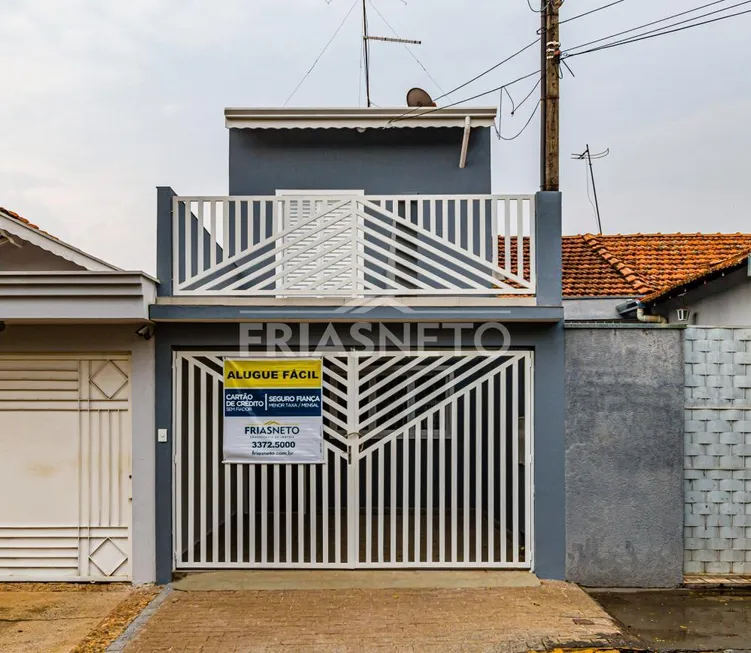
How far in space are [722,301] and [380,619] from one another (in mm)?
6537

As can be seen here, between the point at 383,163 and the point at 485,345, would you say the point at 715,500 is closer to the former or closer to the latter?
the point at 485,345

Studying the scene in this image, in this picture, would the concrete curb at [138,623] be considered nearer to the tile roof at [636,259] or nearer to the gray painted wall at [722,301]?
the gray painted wall at [722,301]

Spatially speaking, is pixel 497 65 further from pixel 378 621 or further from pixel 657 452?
pixel 378 621

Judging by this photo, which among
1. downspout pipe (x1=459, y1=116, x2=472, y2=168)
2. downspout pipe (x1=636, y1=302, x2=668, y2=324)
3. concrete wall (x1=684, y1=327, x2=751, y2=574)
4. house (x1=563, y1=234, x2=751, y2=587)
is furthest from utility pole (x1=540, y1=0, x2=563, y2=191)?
downspout pipe (x1=636, y1=302, x2=668, y2=324)

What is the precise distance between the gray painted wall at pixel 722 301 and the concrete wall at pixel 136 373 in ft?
23.2

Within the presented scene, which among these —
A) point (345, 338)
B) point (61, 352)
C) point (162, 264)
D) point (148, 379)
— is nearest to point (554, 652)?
point (345, 338)

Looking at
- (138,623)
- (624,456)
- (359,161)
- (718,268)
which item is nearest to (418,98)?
(359,161)

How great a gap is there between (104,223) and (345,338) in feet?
24.9

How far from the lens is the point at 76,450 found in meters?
5.95

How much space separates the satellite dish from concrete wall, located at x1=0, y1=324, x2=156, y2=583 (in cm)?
569

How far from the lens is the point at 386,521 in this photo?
26.0 ft

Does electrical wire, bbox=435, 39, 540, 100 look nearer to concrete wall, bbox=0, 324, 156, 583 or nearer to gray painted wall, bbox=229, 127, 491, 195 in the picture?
gray painted wall, bbox=229, 127, 491, 195

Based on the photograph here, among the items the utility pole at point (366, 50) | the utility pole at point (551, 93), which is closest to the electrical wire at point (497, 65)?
the utility pole at point (551, 93)

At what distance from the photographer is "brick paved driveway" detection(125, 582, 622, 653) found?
4.63 metres
